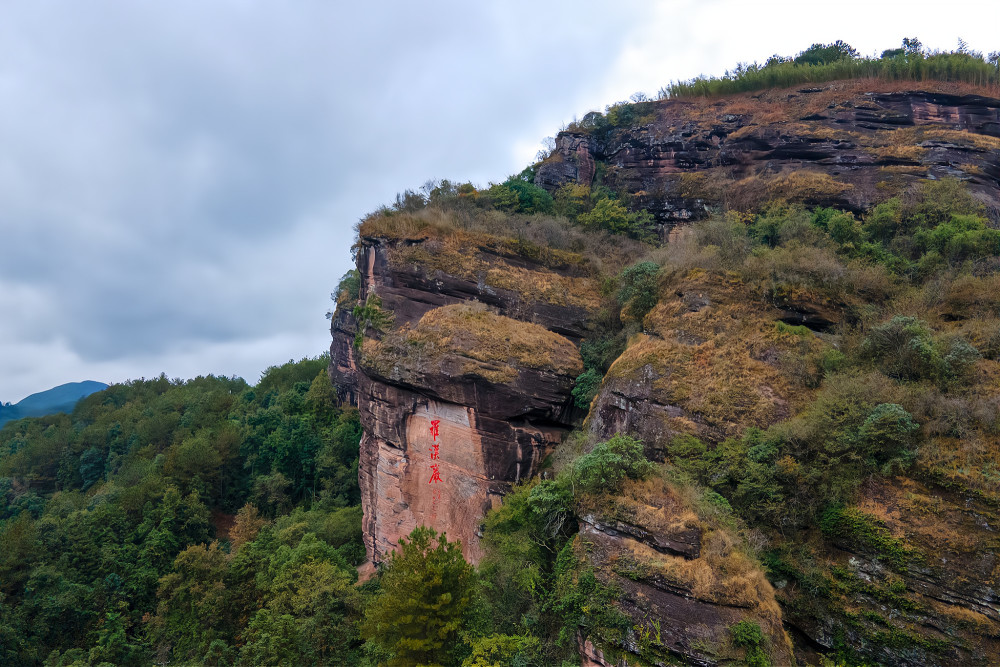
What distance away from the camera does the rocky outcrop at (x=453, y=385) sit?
1812 centimetres

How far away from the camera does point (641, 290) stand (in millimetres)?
18031

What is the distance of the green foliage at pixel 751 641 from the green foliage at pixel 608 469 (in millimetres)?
3675

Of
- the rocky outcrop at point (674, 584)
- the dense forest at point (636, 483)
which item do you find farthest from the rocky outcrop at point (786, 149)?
the rocky outcrop at point (674, 584)

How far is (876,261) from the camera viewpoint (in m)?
17.5

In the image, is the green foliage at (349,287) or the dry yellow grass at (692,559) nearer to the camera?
the dry yellow grass at (692,559)

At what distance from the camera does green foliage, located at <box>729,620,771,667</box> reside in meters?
8.88

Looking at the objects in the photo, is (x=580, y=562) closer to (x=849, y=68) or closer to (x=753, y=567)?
(x=753, y=567)

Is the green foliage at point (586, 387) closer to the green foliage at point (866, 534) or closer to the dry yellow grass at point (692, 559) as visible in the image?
the dry yellow grass at point (692, 559)

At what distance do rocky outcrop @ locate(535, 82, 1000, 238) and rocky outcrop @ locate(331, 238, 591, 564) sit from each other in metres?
11.6

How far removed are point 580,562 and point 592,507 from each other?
52.0 inches

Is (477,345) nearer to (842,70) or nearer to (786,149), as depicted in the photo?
(786,149)

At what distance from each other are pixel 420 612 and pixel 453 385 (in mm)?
8689

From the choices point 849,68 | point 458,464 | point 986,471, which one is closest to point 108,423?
point 458,464

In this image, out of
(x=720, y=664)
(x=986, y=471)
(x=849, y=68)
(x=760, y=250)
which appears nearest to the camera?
(x=720, y=664)
